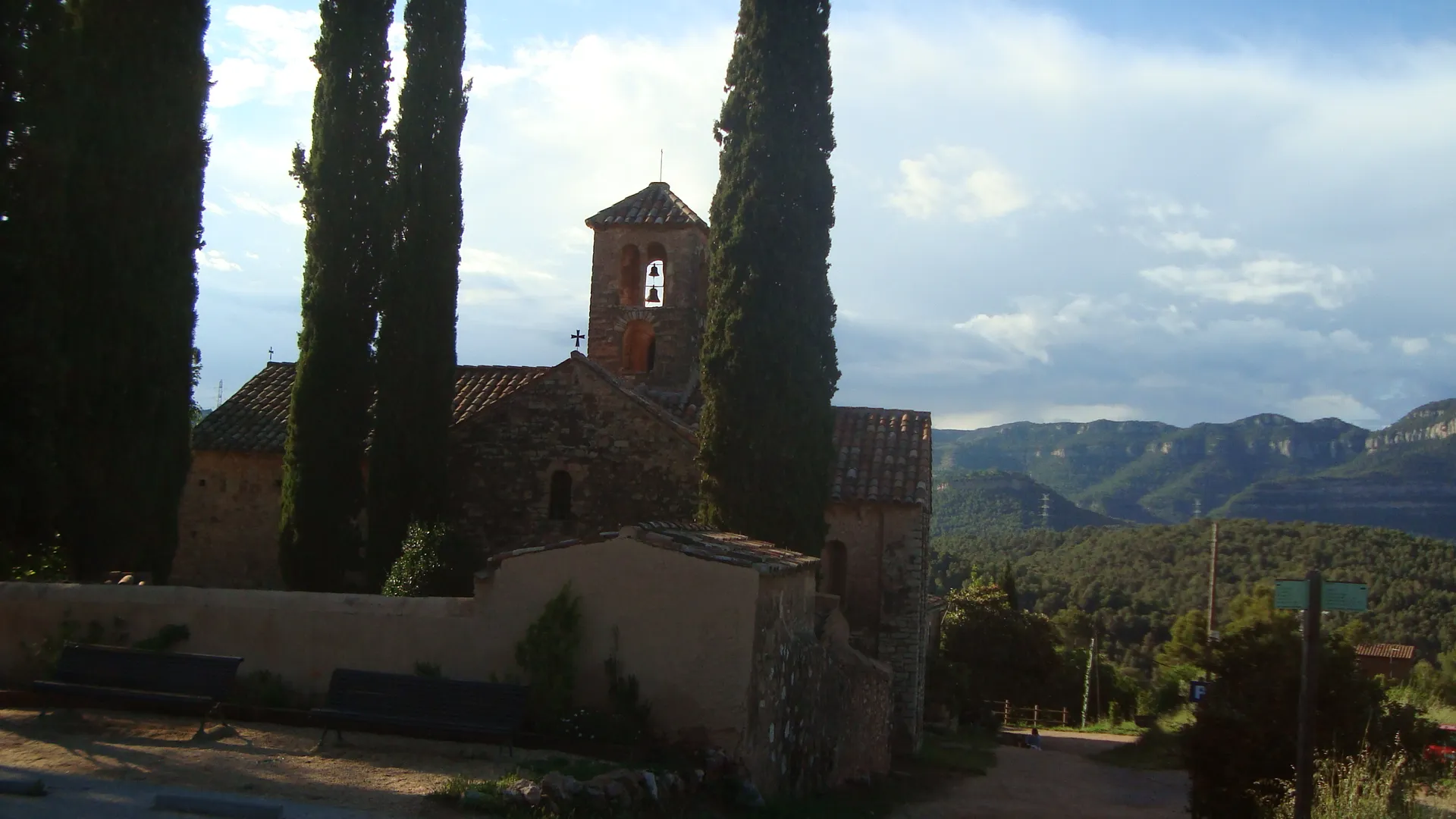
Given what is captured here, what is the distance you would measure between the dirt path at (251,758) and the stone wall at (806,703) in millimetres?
2274

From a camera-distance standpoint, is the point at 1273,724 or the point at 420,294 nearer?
the point at 1273,724

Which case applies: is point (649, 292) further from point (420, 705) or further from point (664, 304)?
point (420, 705)

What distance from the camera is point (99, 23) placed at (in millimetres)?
15688

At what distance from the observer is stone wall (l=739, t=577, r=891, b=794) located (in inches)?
431

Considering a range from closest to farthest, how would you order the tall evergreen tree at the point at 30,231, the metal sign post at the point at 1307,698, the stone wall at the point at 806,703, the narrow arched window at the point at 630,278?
the metal sign post at the point at 1307,698
the stone wall at the point at 806,703
the tall evergreen tree at the point at 30,231
the narrow arched window at the point at 630,278

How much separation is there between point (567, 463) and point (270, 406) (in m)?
7.20

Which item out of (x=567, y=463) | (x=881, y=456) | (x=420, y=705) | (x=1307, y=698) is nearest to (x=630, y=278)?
(x=567, y=463)

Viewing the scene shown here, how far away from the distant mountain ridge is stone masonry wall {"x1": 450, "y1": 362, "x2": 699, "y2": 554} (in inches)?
2941

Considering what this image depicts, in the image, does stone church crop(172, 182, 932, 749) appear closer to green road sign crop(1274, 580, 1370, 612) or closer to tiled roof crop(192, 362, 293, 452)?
tiled roof crop(192, 362, 293, 452)

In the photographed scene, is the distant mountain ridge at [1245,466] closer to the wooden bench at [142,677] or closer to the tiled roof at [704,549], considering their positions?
the tiled roof at [704,549]

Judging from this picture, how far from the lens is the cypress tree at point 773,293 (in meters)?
18.0

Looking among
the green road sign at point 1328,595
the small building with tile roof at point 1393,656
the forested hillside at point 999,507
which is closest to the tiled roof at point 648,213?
the green road sign at point 1328,595

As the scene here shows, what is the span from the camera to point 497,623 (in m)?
11.2

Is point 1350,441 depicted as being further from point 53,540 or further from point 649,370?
point 53,540
